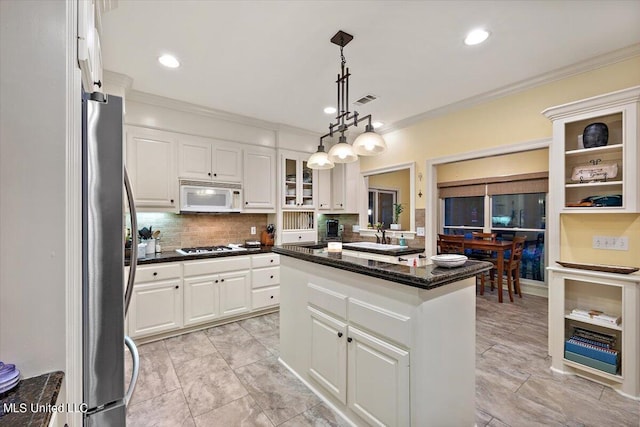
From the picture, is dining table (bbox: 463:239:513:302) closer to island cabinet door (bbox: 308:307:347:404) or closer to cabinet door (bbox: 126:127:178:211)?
island cabinet door (bbox: 308:307:347:404)

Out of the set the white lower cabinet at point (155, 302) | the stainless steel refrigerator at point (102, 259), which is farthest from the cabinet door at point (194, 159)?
the stainless steel refrigerator at point (102, 259)

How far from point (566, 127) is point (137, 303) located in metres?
4.54

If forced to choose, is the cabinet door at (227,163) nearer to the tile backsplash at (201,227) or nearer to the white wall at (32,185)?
the tile backsplash at (201,227)

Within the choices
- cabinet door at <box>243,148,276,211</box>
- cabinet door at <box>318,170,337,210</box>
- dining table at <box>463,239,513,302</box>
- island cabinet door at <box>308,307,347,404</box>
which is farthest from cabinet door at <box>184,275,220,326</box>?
dining table at <box>463,239,513,302</box>

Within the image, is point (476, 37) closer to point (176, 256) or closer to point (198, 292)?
point (176, 256)

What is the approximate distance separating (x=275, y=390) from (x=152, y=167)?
9.00 ft

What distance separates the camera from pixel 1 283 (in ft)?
2.44

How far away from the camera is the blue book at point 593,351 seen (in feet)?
7.33

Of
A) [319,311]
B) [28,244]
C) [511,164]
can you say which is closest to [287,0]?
[28,244]

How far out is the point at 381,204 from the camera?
6.09 metres

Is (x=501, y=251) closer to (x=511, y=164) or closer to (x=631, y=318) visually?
(x=511, y=164)

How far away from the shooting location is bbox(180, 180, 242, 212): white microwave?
3.47 m

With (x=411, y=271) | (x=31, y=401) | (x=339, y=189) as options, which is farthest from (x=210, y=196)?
(x=31, y=401)

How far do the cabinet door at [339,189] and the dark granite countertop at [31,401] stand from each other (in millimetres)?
4316
